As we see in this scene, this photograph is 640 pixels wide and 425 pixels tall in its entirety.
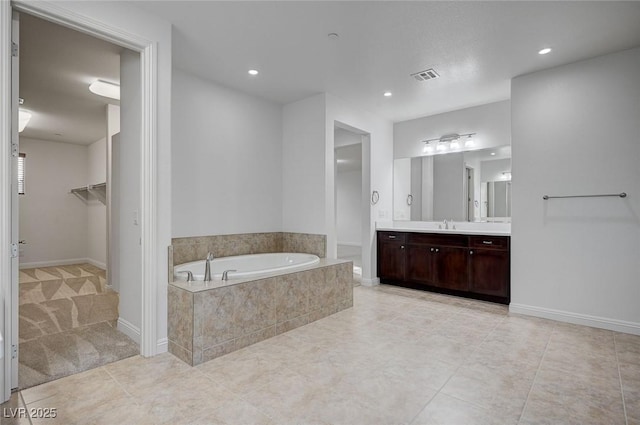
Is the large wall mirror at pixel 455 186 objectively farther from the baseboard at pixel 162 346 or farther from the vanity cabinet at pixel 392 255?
the baseboard at pixel 162 346

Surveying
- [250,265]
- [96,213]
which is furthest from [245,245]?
[96,213]

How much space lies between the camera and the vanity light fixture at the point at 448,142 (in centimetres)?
470

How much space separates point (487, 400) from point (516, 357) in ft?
2.58

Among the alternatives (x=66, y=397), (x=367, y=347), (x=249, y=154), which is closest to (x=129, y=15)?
(x=249, y=154)

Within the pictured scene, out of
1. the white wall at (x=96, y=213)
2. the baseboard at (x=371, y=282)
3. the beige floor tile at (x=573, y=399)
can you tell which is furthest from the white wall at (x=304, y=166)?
the white wall at (x=96, y=213)

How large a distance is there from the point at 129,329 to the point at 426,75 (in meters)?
3.87

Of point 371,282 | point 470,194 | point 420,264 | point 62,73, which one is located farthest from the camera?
point 371,282

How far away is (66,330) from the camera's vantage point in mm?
2980

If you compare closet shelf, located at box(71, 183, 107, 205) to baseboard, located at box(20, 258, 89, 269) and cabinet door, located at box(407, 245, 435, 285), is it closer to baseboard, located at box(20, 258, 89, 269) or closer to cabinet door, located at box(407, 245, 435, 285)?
baseboard, located at box(20, 258, 89, 269)

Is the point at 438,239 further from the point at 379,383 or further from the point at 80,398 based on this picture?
the point at 80,398

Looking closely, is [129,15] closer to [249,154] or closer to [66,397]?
[249,154]

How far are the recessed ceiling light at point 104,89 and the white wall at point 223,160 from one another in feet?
3.53

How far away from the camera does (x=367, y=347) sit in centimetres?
270

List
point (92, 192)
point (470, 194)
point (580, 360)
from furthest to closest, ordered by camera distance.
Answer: point (92, 192) → point (470, 194) → point (580, 360)
